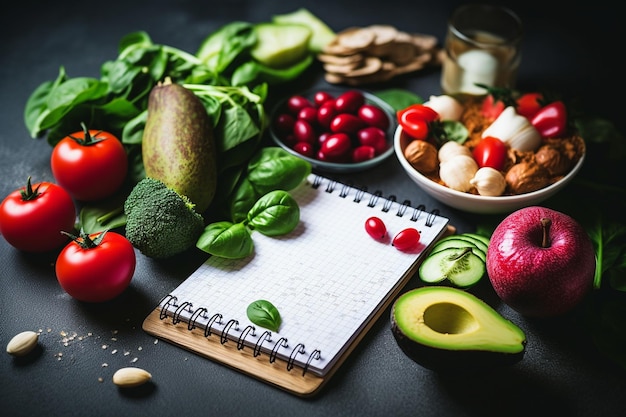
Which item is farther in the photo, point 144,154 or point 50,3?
point 50,3

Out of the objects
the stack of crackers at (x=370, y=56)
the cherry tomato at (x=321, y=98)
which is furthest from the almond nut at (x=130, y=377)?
the stack of crackers at (x=370, y=56)

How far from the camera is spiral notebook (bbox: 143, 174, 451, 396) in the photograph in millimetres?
1351

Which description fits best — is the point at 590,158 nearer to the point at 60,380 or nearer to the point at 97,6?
the point at 60,380

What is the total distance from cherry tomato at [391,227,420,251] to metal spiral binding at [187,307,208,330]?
0.48 m

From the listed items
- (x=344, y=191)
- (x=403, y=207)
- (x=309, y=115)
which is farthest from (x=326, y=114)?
(x=403, y=207)

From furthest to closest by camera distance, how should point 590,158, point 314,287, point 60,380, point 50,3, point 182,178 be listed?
1. point 50,3
2. point 590,158
3. point 182,178
4. point 314,287
5. point 60,380

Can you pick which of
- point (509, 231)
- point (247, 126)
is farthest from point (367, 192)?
point (509, 231)

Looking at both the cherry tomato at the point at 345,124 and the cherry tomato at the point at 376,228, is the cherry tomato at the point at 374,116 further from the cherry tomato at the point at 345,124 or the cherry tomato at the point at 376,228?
the cherry tomato at the point at 376,228

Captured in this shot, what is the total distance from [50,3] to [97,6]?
7.0 inches

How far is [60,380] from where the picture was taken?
132 cm

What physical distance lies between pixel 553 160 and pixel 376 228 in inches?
19.4

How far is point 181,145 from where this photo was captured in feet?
5.46

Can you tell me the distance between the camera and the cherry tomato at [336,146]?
1.84 meters

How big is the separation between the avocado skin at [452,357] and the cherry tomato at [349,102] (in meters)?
0.84
